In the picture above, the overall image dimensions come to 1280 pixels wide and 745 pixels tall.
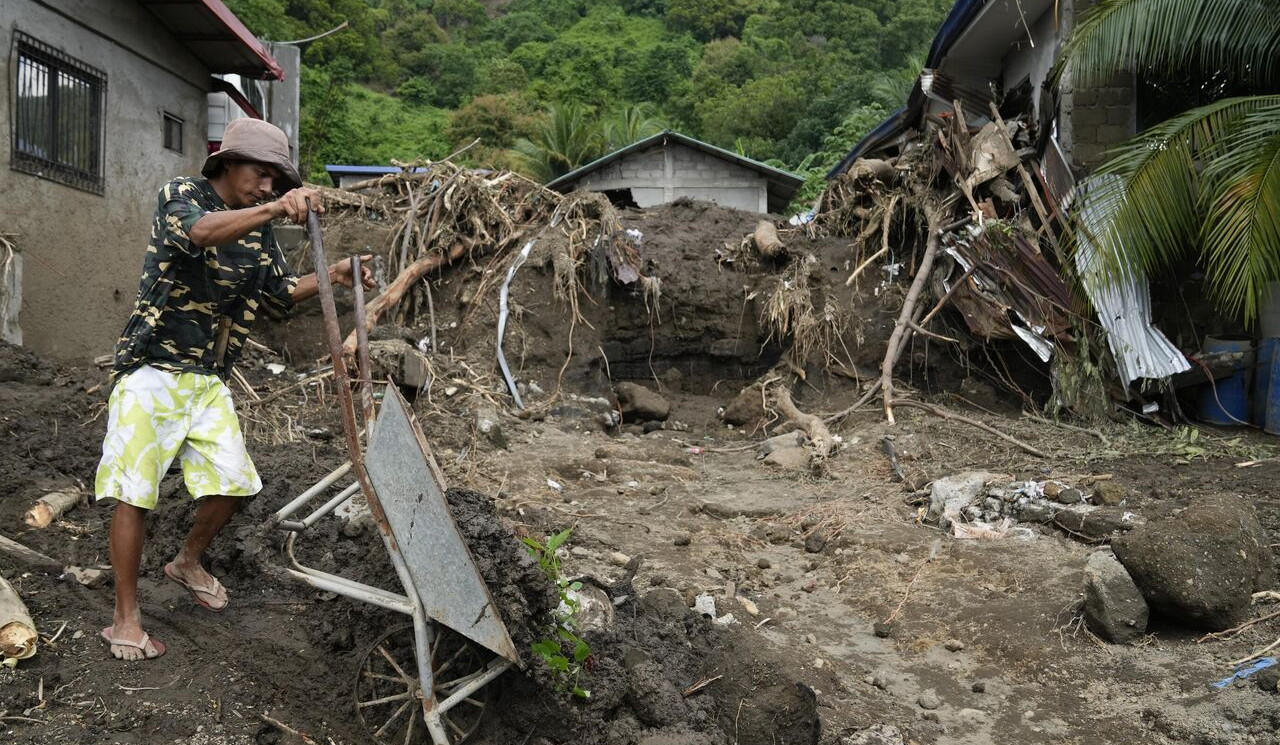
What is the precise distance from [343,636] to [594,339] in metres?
6.38

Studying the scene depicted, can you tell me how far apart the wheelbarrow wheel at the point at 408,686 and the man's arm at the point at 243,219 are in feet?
4.33

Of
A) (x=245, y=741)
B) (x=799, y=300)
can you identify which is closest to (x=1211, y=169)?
(x=799, y=300)

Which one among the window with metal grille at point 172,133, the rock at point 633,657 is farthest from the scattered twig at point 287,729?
the window with metal grille at point 172,133

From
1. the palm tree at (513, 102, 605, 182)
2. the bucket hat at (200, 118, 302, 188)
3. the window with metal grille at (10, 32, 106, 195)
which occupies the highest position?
the palm tree at (513, 102, 605, 182)

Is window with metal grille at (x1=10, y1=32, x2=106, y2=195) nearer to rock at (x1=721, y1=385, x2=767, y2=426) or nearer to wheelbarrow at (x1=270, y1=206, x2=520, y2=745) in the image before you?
wheelbarrow at (x1=270, y1=206, x2=520, y2=745)

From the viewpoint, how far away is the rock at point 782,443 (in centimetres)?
770

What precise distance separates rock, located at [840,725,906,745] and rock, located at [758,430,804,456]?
4351 millimetres

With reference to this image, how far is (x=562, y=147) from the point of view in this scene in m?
29.1

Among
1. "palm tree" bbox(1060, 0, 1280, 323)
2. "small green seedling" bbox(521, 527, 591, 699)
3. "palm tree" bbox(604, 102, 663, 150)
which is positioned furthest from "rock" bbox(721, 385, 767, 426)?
"palm tree" bbox(604, 102, 663, 150)

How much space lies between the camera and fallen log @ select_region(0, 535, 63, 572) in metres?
3.34

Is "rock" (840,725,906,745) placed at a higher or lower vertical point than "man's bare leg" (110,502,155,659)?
lower

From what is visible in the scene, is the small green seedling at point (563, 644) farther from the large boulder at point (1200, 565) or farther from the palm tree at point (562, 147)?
the palm tree at point (562, 147)

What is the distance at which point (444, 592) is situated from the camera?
255cm

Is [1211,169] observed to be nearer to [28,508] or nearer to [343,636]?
[343,636]
